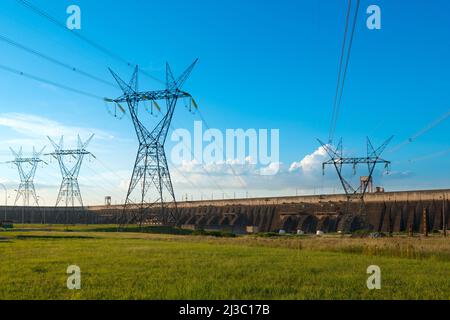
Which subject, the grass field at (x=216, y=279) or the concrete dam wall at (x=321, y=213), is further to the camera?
the concrete dam wall at (x=321, y=213)

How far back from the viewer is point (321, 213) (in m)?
108

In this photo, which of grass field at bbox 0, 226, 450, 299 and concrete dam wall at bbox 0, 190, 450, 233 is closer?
grass field at bbox 0, 226, 450, 299

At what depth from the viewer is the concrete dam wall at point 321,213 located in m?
93.9

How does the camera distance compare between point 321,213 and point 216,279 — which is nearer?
point 216,279

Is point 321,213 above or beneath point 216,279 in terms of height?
beneath

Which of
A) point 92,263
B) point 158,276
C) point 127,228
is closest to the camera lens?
point 158,276

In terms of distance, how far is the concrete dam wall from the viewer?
93.9m
